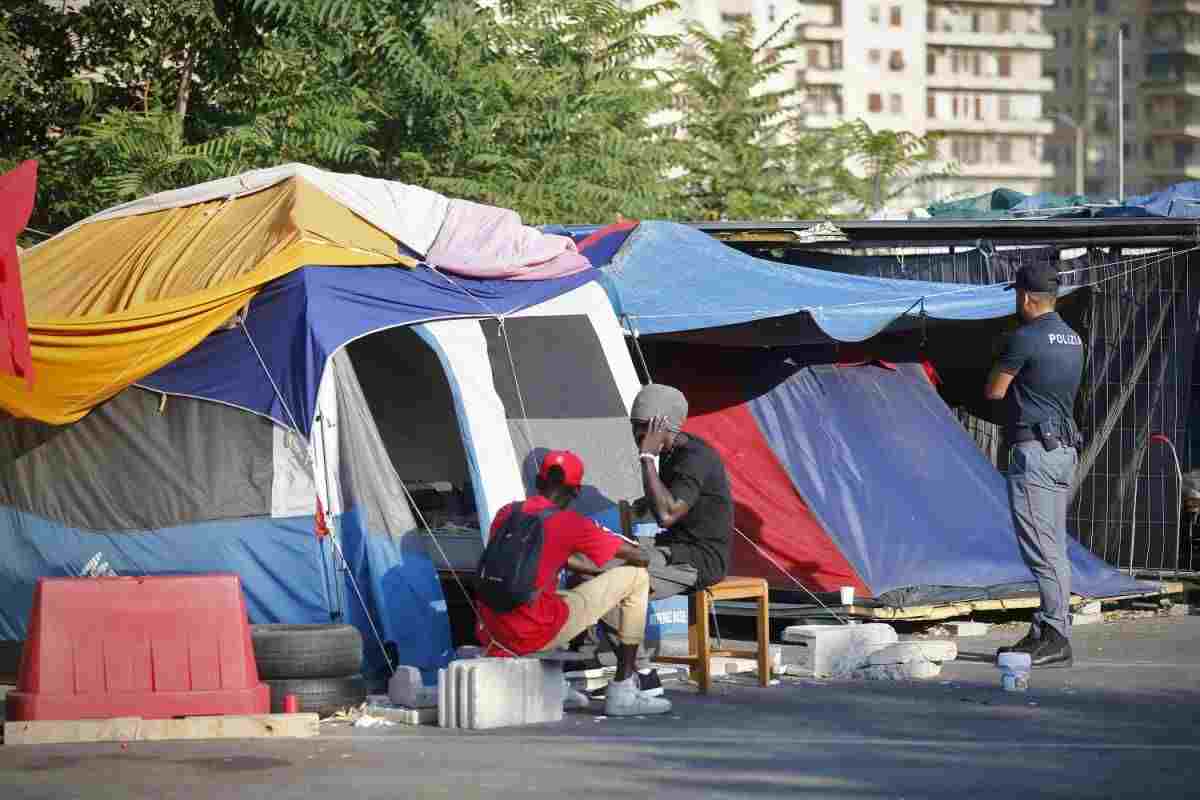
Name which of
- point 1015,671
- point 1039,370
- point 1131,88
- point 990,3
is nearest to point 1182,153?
point 1131,88

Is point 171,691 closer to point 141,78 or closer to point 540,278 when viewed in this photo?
point 540,278

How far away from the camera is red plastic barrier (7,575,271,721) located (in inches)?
384

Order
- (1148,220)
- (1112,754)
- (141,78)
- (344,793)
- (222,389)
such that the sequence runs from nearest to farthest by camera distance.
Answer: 1. (344,793)
2. (1112,754)
3. (222,389)
4. (1148,220)
5. (141,78)

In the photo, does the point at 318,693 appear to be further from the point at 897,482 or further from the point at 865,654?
the point at 897,482

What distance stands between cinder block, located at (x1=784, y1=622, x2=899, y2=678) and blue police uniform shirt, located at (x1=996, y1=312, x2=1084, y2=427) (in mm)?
1410

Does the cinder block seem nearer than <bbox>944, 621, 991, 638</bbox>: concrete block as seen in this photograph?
Yes

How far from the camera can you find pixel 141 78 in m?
19.3

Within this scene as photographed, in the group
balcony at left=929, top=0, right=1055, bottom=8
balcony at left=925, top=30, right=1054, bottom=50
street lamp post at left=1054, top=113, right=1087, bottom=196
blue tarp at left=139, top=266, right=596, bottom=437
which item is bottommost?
blue tarp at left=139, top=266, right=596, bottom=437

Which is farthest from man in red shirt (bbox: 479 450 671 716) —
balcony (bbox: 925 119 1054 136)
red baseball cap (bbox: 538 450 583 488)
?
balcony (bbox: 925 119 1054 136)

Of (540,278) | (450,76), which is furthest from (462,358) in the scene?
(450,76)

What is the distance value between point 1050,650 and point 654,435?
2.58 m

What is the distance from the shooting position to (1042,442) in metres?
11.6

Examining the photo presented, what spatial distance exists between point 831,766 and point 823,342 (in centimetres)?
505

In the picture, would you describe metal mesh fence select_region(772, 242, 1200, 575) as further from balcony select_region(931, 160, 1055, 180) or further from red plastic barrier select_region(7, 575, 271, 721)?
balcony select_region(931, 160, 1055, 180)
